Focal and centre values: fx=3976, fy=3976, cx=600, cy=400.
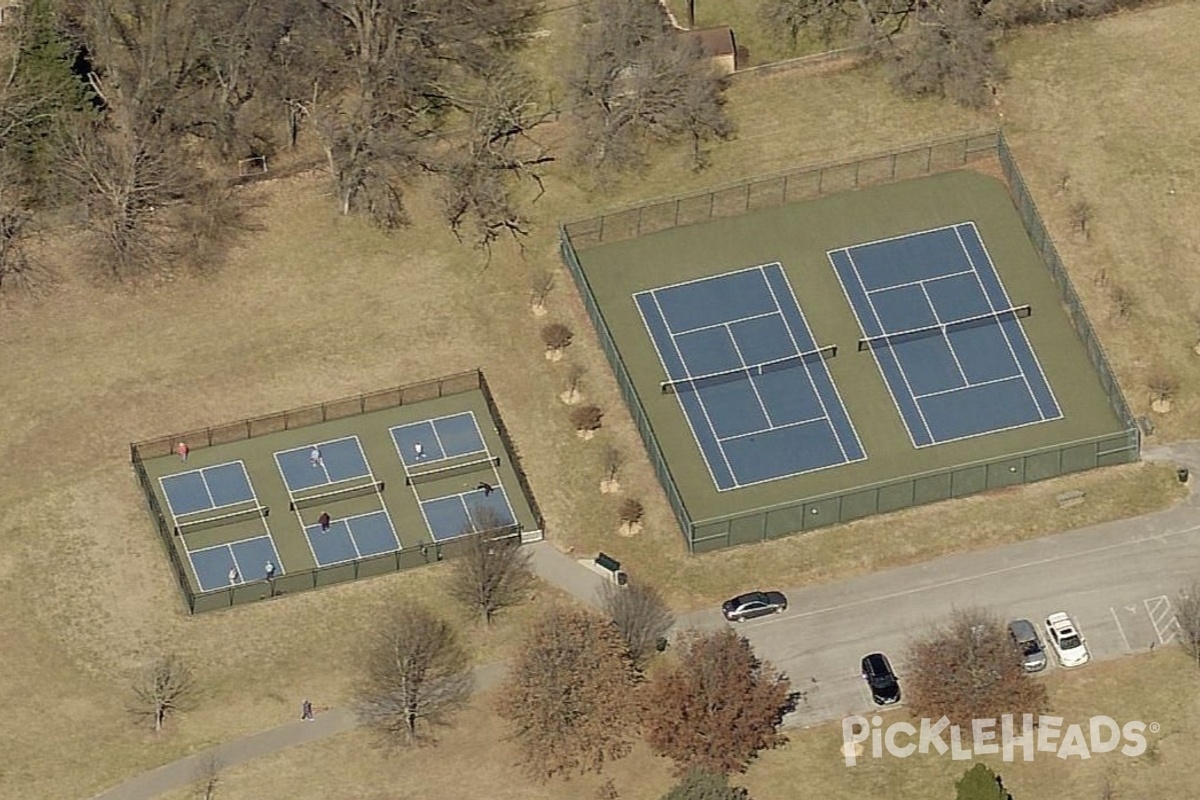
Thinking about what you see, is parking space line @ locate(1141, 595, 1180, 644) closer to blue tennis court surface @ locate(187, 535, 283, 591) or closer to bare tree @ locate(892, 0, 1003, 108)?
bare tree @ locate(892, 0, 1003, 108)

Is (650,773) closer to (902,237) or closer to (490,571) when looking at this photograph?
(490,571)

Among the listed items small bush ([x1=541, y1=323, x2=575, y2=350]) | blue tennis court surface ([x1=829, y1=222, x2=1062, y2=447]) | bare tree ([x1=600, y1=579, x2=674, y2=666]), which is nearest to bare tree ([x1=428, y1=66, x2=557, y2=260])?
small bush ([x1=541, y1=323, x2=575, y2=350])

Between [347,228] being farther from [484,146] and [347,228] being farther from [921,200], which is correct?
[921,200]

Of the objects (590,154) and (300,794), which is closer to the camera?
(300,794)

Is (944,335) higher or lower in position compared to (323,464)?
lower

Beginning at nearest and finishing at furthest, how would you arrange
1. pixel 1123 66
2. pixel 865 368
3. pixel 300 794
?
pixel 300 794, pixel 865 368, pixel 1123 66

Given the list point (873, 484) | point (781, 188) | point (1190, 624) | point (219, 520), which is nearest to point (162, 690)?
point (219, 520)

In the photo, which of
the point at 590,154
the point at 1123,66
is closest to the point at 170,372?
the point at 590,154
